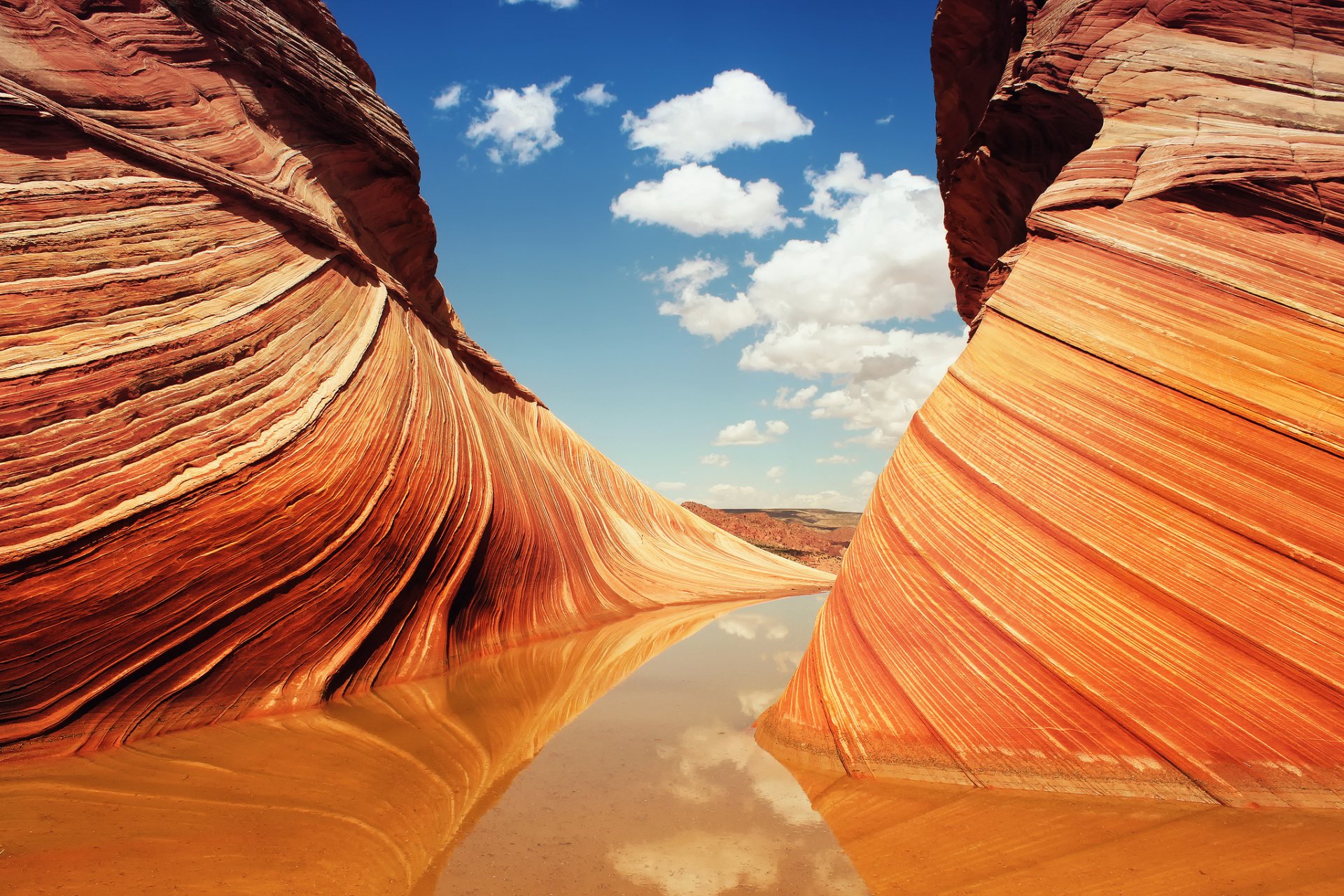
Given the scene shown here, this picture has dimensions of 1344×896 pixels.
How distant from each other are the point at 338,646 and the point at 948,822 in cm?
352

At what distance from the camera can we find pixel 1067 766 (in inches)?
102

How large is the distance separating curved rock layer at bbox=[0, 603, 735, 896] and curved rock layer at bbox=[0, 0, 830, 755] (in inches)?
15.5

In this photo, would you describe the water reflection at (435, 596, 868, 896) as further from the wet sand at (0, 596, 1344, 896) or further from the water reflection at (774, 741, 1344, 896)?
the water reflection at (774, 741, 1344, 896)

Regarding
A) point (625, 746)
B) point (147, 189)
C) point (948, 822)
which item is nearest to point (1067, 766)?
point (948, 822)

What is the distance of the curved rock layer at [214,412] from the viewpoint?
3244 millimetres

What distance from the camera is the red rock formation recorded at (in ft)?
66.8

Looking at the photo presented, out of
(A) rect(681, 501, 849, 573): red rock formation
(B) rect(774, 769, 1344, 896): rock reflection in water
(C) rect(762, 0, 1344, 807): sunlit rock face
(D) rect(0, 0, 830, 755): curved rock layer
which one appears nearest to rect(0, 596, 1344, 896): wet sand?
(B) rect(774, 769, 1344, 896): rock reflection in water

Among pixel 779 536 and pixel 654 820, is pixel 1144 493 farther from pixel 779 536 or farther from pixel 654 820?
pixel 779 536

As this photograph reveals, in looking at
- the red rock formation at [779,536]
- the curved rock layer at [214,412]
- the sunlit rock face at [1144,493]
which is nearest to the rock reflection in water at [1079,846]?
the sunlit rock face at [1144,493]

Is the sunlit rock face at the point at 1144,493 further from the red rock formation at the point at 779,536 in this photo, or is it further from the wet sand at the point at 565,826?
the red rock formation at the point at 779,536

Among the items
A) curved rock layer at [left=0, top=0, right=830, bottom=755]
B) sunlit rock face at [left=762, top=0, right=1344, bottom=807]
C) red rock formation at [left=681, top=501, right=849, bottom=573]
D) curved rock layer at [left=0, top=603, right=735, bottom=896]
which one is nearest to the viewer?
curved rock layer at [left=0, top=603, right=735, bottom=896]

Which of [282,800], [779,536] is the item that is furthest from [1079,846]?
[779,536]

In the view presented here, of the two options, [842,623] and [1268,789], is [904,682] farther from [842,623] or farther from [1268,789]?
[1268,789]

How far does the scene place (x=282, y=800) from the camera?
2568mm
